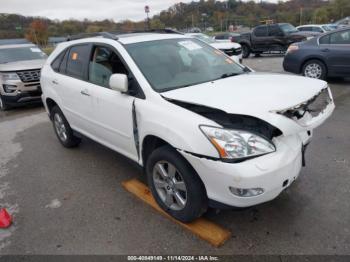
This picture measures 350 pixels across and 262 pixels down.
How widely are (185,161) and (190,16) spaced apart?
251 ft

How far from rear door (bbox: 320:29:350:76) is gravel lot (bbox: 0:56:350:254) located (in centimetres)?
407

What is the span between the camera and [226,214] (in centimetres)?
313

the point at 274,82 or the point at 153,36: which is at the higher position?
the point at 153,36

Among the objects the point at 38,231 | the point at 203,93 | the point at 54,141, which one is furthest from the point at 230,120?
the point at 54,141

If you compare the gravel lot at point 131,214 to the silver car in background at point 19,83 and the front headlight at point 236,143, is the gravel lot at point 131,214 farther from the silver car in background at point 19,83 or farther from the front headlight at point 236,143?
the silver car in background at point 19,83

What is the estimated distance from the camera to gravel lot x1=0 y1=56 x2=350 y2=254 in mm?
2736

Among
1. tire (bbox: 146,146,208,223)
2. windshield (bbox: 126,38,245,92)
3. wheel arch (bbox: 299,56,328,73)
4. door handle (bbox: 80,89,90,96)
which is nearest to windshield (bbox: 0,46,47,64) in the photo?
door handle (bbox: 80,89,90,96)

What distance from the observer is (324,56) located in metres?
8.31

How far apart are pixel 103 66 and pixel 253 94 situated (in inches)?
75.7

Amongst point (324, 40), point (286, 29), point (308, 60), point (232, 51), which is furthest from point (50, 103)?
point (286, 29)

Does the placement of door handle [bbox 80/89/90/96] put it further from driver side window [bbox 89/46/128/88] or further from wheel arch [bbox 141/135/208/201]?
wheel arch [bbox 141/135/208/201]

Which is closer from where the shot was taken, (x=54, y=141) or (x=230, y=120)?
(x=230, y=120)

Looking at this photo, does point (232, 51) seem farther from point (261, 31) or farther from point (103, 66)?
point (103, 66)

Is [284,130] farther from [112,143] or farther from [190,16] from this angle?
[190,16]
